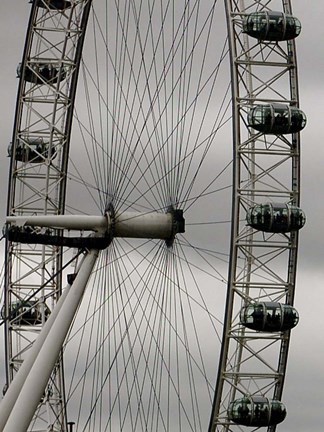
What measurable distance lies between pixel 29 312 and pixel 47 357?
15805 mm

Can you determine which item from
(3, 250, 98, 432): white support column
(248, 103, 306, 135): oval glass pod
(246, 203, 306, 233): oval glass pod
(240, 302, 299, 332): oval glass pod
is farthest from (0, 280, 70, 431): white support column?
(248, 103, 306, 135): oval glass pod

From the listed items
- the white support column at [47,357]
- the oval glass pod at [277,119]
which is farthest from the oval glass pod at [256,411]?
the oval glass pod at [277,119]

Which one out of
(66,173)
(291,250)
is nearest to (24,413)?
(291,250)

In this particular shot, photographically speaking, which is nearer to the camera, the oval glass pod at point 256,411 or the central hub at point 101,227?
the oval glass pod at point 256,411

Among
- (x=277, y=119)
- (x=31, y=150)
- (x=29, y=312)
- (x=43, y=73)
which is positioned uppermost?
(x=43, y=73)

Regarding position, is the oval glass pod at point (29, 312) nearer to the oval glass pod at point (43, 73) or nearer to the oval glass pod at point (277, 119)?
the oval glass pod at point (43, 73)

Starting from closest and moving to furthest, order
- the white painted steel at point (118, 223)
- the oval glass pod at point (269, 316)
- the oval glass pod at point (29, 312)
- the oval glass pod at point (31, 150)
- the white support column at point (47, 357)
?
the white support column at point (47, 357)
the oval glass pod at point (269, 316)
the white painted steel at point (118, 223)
the oval glass pod at point (31, 150)
the oval glass pod at point (29, 312)

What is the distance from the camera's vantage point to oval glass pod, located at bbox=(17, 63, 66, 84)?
87.1 meters

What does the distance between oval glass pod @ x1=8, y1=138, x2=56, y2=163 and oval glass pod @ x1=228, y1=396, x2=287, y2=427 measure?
1663 cm

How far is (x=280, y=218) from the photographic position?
240ft

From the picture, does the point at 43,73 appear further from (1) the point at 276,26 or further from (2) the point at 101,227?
(1) the point at 276,26

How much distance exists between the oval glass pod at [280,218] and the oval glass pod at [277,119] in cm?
189

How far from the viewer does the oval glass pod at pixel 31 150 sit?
87.8 metres

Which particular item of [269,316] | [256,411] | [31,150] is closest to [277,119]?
[269,316]
